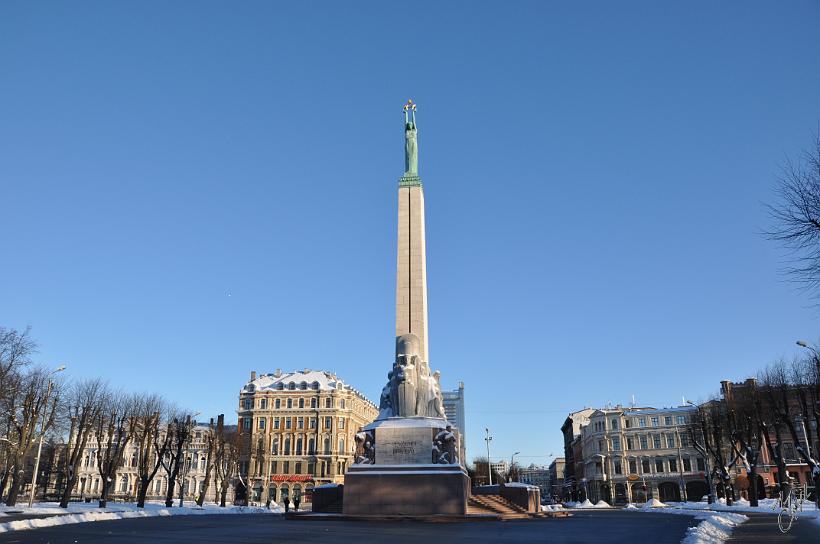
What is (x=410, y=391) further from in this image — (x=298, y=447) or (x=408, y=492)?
(x=298, y=447)

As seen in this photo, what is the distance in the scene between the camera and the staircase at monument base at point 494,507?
27.6m

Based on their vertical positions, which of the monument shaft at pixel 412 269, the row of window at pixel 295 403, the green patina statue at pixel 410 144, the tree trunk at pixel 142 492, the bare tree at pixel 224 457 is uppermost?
the green patina statue at pixel 410 144

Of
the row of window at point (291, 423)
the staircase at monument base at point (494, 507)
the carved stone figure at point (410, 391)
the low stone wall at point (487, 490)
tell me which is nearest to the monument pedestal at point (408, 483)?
the staircase at monument base at point (494, 507)

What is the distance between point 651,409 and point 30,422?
3073 inches

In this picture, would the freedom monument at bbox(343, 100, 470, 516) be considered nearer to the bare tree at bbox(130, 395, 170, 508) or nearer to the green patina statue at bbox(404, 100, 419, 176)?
the green patina statue at bbox(404, 100, 419, 176)

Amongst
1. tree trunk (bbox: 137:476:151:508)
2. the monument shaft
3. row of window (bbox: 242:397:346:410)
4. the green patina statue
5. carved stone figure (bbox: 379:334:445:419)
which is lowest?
tree trunk (bbox: 137:476:151:508)

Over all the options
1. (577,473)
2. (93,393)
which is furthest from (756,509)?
(577,473)

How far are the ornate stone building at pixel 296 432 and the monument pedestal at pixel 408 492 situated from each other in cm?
6165

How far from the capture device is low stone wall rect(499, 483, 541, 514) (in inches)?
1243

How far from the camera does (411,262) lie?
36000 millimetres

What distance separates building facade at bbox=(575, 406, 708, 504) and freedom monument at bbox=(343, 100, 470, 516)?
192 ft

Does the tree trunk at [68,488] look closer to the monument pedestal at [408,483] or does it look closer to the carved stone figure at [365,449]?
the carved stone figure at [365,449]

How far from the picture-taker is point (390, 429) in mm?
29219

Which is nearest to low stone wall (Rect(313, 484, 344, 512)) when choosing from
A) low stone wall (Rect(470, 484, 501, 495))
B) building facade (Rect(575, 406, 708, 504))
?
low stone wall (Rect(470, 484, 501, 495))
